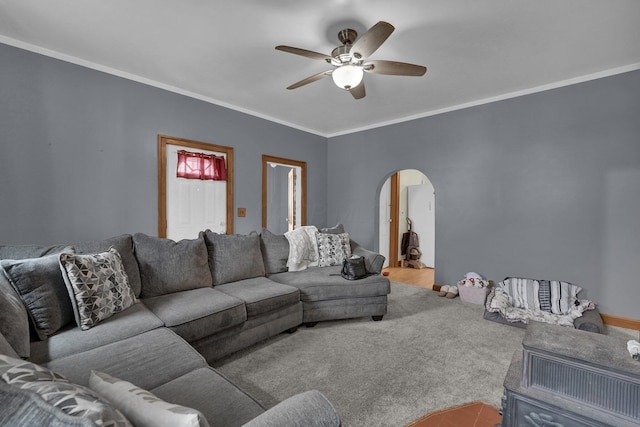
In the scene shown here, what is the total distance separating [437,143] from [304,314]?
3.14 m

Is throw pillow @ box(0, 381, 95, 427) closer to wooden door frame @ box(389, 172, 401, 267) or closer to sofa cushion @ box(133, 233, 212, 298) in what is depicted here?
sofa cushion @ box(133, 233, 212, 298)

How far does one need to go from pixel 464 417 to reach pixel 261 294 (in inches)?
65.3

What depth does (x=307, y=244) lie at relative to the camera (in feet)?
11.3

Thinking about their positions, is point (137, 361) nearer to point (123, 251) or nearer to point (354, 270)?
point (123, 251)

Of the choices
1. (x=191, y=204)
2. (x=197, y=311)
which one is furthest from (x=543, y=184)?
(x=191, y=204)

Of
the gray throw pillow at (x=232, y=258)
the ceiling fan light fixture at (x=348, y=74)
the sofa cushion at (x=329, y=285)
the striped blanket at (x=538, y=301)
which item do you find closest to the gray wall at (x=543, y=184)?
the striped blanket at (x=538, y=301)

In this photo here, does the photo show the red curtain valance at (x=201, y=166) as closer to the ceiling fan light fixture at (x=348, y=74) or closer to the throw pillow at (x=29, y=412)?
the ceiling fan light fixture at (x=348, y=74)

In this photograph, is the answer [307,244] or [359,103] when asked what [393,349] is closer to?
[307,244]

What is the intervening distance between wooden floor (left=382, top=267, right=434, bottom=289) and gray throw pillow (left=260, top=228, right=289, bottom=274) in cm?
230

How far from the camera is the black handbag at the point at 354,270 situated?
303 cm

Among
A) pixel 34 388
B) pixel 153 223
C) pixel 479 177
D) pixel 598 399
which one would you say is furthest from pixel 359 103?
pixel 34 388

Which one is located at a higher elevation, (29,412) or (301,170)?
(301,170)

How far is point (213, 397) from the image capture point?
1.11 m

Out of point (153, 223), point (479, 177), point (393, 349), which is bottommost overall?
point (393, 349)
